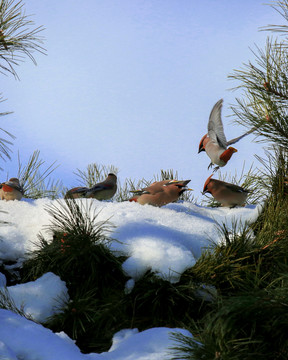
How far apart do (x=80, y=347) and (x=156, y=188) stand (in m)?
1.70

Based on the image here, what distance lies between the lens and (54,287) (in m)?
3.41

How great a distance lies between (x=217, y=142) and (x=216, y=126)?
190 mm

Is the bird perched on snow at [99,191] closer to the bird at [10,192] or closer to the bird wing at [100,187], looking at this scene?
the bird wing at [100,187]

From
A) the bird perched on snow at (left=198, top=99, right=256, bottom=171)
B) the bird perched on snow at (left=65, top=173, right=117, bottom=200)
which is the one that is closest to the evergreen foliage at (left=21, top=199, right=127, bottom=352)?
the bird perched on snow at (left=65, top=173, right=117, bottom=200)

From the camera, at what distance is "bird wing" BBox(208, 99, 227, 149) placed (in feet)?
17.1

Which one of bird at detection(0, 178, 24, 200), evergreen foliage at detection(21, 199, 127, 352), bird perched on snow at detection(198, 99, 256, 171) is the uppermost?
bird perched on snow at detection(198, 99, 256, 171)

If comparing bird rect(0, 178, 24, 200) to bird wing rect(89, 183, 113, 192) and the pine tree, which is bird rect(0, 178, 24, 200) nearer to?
bird wing rect(89, 183, 113, 192)

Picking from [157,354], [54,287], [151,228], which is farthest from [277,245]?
[54,287]

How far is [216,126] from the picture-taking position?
525cm

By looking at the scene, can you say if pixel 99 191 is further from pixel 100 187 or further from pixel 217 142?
pixel 217 142

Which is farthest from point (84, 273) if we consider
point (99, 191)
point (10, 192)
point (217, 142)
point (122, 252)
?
point (217, 142)

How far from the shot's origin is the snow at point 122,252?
8.86 ft

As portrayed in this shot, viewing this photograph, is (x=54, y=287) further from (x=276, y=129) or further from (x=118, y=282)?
(x=276, y=129)

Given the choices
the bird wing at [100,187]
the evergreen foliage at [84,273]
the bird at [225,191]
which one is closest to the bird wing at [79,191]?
the bird wing at [100,187]
